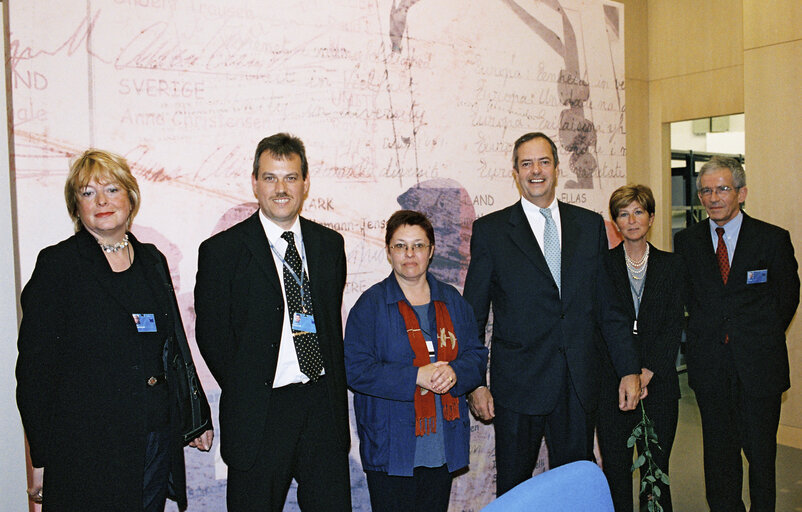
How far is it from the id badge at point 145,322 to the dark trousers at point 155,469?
374 millimetres

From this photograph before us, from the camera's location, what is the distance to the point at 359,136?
10.9ft

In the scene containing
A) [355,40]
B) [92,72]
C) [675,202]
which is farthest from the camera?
[675,202]

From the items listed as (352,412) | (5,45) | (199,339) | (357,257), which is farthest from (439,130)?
→ (5,45)

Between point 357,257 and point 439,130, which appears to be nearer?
point 357,257

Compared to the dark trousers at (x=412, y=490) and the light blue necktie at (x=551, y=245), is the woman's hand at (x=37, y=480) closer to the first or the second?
the dark trousers at (x=412, y=490)

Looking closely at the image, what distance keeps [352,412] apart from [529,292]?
119 cm

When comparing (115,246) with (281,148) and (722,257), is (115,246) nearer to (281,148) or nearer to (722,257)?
(281,148)

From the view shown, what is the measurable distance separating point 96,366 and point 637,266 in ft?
8.58

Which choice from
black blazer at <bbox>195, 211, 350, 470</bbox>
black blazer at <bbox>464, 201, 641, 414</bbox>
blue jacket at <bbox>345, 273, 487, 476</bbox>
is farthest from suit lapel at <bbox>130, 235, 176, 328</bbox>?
black blazer at <bbox>464, 201, 641, 414</bbox>

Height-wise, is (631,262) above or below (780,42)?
below

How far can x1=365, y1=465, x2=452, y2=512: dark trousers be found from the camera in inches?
103

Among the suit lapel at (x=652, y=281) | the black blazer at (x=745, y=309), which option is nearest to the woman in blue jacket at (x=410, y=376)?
the suit lapel at (x=652, y=281)

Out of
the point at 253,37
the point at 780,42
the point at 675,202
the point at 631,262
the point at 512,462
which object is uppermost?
the point at 780,42

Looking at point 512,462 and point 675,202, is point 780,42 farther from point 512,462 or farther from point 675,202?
point 512,462
